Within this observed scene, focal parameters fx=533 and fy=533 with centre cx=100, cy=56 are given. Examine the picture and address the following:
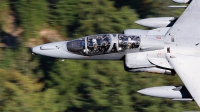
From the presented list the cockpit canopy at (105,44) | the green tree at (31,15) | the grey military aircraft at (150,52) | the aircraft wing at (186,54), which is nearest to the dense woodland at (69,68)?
the green tree at (31,15)

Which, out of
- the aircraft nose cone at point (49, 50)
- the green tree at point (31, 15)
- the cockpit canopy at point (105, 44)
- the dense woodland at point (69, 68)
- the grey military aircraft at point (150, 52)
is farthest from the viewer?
the green tree at point (31, 15)

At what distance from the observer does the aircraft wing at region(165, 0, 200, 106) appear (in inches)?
674

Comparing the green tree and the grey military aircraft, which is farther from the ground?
the green tree

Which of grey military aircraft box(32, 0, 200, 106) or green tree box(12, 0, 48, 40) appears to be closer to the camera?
grey military aircraft box(32, 0, 200, 106)

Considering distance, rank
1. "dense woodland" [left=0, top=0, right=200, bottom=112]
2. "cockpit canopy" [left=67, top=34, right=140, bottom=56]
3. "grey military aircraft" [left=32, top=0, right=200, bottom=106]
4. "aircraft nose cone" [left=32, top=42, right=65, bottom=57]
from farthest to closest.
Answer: "dense woodland" [left=0, top=0, right=200, bottom=112]
"aircraft nose cone" [left=32, top=42, right=65, bottom=57]
"cockpit canopy" [left=67, top=34, right=140, bottom=56]
"grey military aircraft" [left=32, top=0, right=200, bottom=106]

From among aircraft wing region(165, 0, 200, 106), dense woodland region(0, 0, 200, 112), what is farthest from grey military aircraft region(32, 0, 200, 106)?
dense woodland region(0, 0, 200, 112)

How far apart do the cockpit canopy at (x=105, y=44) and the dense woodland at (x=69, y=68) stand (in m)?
5.65

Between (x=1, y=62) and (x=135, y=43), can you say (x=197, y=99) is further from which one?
(x=1, y=62)

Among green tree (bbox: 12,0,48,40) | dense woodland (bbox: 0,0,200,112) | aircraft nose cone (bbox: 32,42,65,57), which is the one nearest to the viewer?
aircraft nose cone (bbox: 32,42,65,57)

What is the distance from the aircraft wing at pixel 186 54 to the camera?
17.1m

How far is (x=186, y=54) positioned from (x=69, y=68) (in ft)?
28.6

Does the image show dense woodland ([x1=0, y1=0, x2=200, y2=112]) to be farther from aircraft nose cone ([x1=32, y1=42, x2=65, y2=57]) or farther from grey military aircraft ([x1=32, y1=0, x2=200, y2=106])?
aircraft nose cone ([x1=32, y1=42, x2=65, y2=57])

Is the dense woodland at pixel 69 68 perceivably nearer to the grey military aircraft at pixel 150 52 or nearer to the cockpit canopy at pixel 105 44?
the grey military aircraft at pixel 150 52

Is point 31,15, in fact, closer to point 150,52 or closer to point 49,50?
point 49,50
